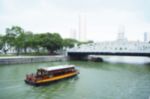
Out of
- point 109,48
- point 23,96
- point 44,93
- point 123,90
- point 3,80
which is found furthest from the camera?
point 109,48

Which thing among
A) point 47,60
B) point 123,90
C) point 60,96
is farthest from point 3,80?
point 47,60

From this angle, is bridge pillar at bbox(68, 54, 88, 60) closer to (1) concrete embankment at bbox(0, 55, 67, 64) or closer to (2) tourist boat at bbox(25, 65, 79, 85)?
(1) concrete embankment at bbox(0, 55, 67, 64)

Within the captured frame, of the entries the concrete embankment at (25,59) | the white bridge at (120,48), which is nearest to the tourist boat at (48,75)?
the concrete embankment at (25,59)

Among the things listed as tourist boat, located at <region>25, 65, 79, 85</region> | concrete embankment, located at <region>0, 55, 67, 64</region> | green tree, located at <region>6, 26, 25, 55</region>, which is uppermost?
green tree, located at <region>6, 26, 25, 55</region>

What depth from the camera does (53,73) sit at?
838 inches

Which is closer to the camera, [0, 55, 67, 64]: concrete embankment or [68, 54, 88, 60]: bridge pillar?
[0, 55, 67, 64]: concrete embankment

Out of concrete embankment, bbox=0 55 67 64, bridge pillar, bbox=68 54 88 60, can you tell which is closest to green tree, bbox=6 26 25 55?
concrete embankment, bbox=0 55 67 64

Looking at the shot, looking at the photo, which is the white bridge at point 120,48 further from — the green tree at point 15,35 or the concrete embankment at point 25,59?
the green tree at point 15,35

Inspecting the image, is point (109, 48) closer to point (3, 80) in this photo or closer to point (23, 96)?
point (3, 80)

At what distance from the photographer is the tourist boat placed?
1886 centimetres

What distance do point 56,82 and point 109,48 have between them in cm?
2694

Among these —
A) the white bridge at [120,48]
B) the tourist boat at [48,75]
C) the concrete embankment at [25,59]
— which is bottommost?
the tourist boat at [48,75]

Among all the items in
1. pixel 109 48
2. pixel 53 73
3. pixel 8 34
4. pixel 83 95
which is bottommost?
pixel 83 95

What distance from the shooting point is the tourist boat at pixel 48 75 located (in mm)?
18862
